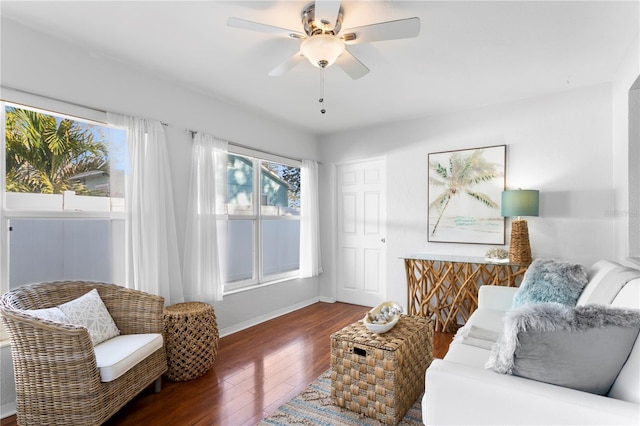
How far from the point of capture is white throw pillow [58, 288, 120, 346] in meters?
2.05

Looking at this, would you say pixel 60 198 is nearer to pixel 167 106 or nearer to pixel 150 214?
pixel 150 214

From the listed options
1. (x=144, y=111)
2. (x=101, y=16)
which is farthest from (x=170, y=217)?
(x=101, y=16)

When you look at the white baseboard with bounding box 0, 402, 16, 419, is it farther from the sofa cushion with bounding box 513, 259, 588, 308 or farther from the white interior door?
the white interior door

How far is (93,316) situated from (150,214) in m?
0.90

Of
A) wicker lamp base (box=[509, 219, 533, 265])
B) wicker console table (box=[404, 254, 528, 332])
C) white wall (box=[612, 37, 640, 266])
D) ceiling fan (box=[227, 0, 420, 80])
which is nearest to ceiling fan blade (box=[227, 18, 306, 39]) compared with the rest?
ceiling fan (box=[227, 0, 420, 80])

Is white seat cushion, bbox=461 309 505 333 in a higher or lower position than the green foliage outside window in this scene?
lower

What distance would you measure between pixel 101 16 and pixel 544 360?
289cm

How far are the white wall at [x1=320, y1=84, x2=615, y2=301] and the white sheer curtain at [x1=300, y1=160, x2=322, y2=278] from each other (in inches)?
Answer: 40.3

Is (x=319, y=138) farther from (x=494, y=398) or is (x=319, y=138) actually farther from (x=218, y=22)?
(x=494, y=398)

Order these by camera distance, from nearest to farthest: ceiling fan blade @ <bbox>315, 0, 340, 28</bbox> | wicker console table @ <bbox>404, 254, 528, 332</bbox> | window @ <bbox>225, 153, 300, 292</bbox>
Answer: ceiling fan blade @ <bbox>315, 0, 340, 28</bbox> → wicker console table @ <bbox>404, 254, 528, 332</bbox> → window @ <bbox>225, 153, 300, 292</bbox>

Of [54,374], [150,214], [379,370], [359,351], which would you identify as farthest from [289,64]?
[54,374]

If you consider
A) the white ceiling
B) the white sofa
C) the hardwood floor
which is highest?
the white ceiling

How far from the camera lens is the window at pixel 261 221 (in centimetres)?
376

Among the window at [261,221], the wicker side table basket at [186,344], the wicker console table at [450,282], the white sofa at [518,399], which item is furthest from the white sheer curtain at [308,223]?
the white sofa at [518,399]
